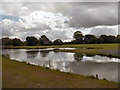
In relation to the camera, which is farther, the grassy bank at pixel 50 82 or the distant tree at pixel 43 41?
the distant tree at pixel 43 41

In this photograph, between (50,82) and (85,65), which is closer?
(50,82)

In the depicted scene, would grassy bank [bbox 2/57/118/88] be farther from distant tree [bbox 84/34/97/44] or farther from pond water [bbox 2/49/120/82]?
distant tree [bbox 84/34/97/44]

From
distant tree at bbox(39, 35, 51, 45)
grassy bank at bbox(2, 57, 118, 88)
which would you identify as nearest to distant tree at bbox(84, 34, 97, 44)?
distant tree at bbox(39, 35, 51, 45)

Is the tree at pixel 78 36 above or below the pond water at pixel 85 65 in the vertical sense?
above

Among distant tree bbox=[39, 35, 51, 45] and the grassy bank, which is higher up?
distant tree bbox=[39, 35, 51, 45]

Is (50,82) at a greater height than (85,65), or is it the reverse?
(50,82)

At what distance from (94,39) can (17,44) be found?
265 ft

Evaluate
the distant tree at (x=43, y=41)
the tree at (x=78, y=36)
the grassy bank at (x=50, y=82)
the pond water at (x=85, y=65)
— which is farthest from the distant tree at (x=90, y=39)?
the grassy bank at (x=50, y=82)

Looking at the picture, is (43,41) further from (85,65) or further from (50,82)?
(50,82)

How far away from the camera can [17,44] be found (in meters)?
128

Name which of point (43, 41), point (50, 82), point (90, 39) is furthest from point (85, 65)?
point (43, 41)

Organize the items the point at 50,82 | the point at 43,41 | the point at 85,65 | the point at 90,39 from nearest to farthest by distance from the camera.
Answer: the point at 50,82, the point at 85,65, the point at 90,39, the point at 43,41

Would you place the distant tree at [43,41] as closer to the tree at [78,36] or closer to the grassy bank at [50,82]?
the tree at [78,36]

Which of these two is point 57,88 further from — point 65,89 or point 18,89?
point 18,89
